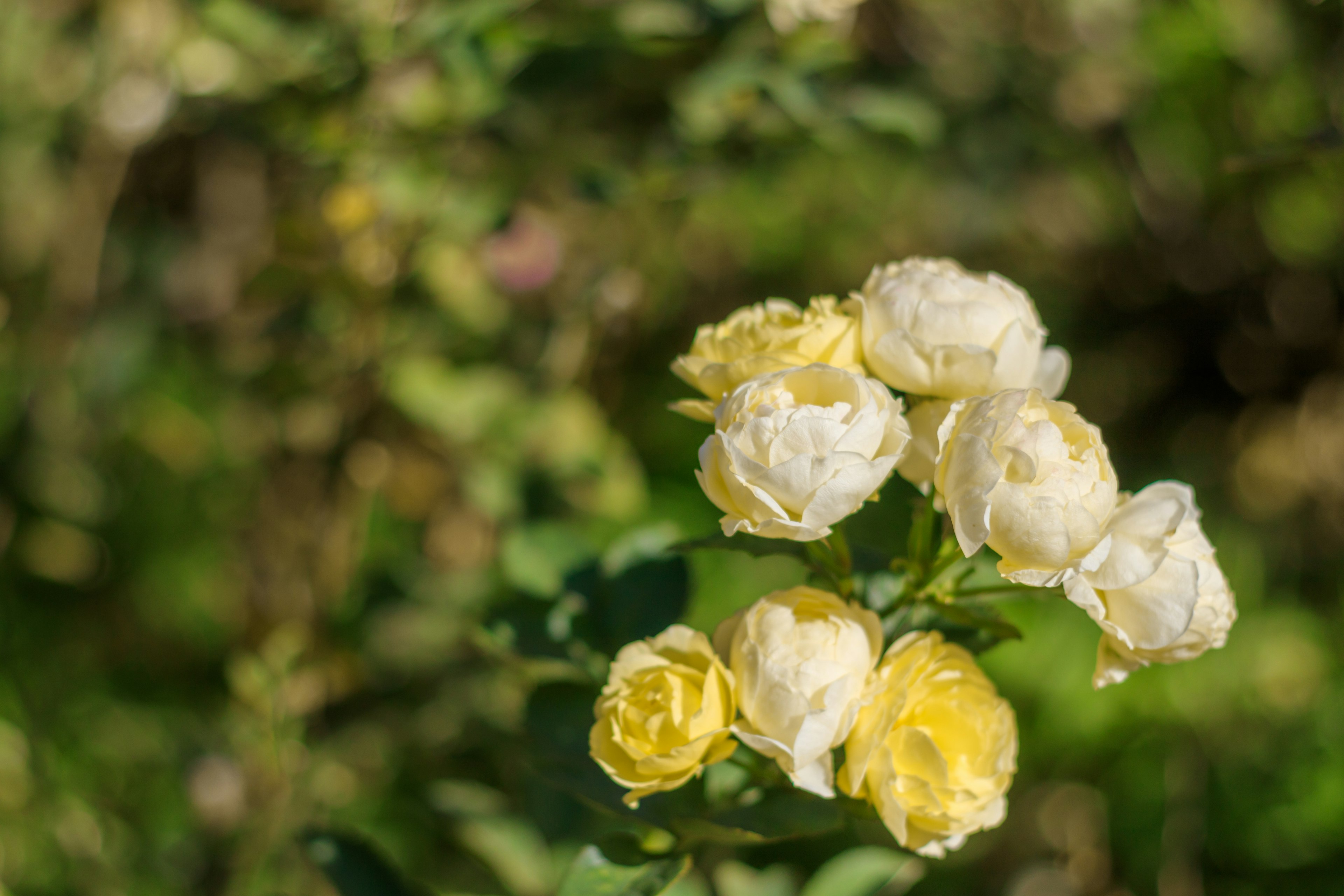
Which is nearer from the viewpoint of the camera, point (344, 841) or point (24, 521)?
point (344, 841)

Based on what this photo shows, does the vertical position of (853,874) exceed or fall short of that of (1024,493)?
it falls short

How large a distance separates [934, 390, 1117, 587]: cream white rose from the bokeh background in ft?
1.24

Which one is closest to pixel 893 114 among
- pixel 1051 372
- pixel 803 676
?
pixel 1051 372

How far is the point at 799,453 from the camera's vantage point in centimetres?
50

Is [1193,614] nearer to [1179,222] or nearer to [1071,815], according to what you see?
[1071,815]

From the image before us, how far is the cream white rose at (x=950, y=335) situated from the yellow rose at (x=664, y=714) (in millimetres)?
212

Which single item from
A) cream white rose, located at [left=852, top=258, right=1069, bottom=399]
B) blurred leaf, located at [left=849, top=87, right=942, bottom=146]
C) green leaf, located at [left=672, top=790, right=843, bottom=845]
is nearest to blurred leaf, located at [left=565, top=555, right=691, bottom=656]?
green leaf, located at [left=672, top=790, right=843, bottom=845]

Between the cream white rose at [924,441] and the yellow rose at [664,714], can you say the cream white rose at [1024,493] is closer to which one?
the cream white rose at [924,441]

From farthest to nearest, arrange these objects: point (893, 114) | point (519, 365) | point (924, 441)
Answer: point (519, 365), point (893, 114), point (924, 441)

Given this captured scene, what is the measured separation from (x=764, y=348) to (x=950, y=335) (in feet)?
0.37

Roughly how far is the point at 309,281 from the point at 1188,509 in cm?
104

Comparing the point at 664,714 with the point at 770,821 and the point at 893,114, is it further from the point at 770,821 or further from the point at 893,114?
the point at 893,114

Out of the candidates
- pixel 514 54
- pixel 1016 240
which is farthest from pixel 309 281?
pixel 1016 240

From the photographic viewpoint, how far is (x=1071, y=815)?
173cm
